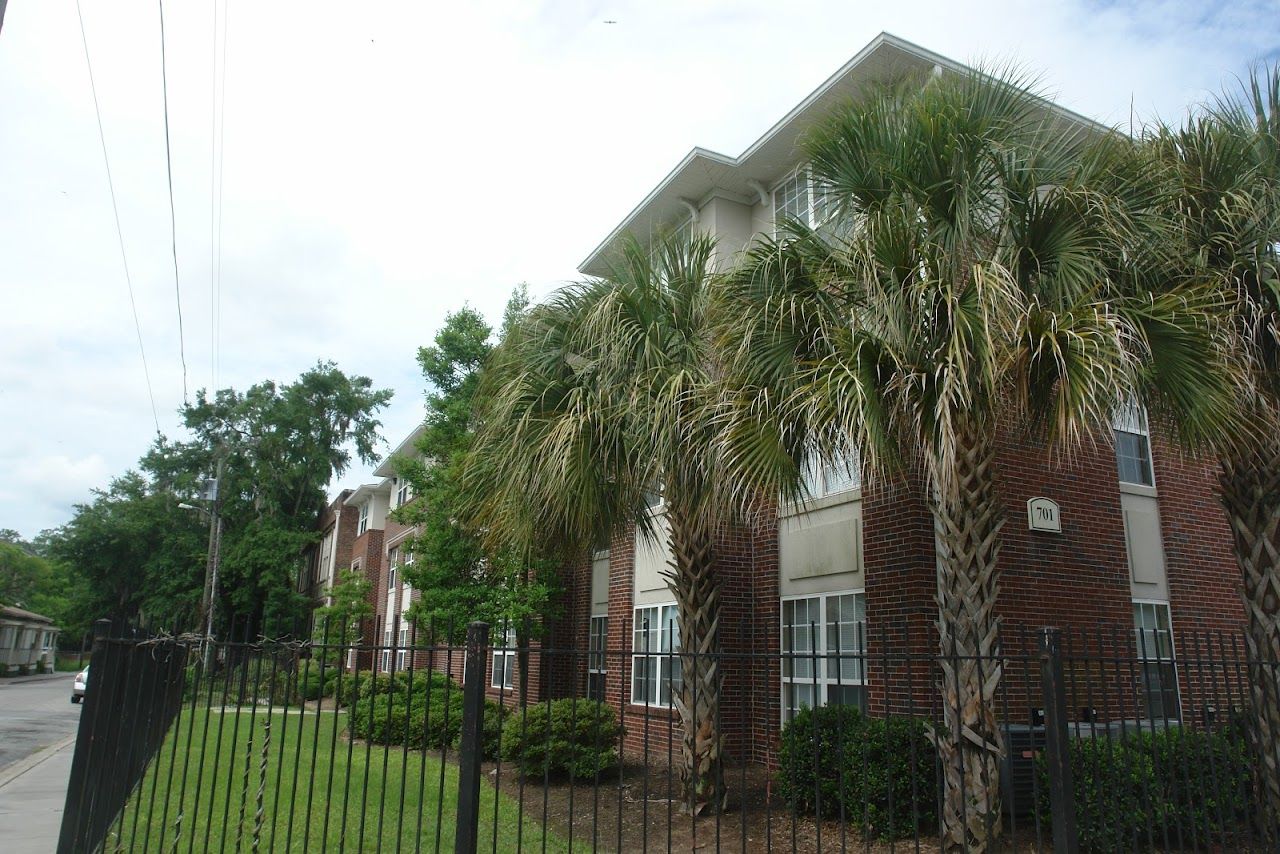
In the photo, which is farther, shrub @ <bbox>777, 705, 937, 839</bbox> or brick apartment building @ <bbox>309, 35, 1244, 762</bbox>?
brick apartment building @ <bbox>309, 35, 1244, 762</bbox>

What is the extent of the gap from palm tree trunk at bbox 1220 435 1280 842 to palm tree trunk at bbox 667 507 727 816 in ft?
14.3

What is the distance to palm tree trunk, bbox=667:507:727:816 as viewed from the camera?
9.02 metres

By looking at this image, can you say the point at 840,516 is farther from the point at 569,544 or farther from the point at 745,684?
the point at 569,544

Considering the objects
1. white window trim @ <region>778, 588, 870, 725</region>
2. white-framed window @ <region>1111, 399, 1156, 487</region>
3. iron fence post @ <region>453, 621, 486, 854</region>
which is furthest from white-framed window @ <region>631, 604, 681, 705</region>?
iron fence post @ <region>453, 621, 486, 854</region>

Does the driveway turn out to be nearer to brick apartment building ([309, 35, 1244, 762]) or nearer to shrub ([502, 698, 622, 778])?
brick apartment building ([309, 35, 1244, 762])

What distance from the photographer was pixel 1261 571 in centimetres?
700

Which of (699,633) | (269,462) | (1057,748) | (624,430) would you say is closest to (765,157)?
(624,430)

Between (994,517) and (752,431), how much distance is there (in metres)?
1.98

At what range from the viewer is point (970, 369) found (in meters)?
6.20

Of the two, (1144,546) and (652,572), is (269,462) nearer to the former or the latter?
(652,572)

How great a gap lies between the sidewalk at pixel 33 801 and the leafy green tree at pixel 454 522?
5.44 m

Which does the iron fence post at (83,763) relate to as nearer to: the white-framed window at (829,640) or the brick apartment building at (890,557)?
the brick apartment building at (890,557)

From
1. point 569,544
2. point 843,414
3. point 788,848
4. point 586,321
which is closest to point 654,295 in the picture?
point 586,321

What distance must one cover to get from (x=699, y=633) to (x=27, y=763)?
1212 cm
